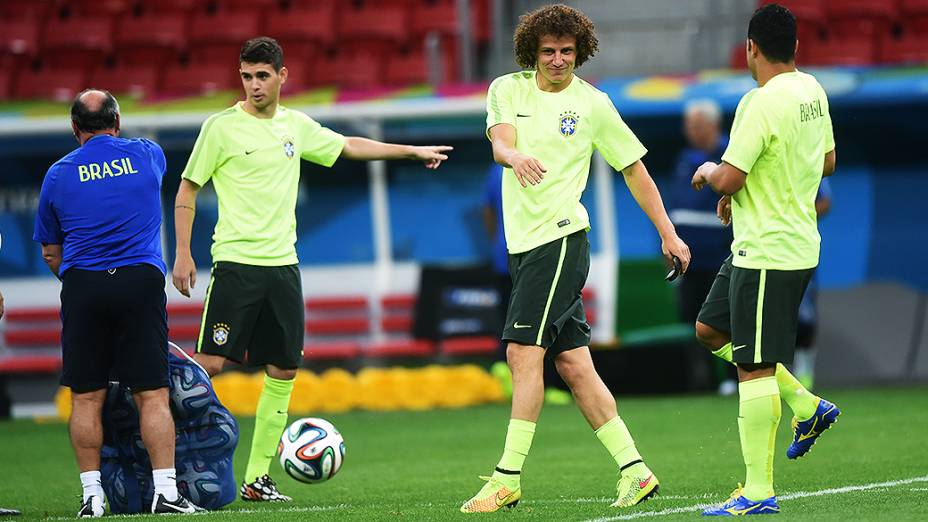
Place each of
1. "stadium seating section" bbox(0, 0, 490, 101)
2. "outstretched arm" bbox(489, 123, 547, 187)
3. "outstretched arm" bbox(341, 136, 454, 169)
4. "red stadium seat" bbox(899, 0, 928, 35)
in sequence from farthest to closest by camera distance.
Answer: "stadium seating section" bbox(0, 0, 490, 101) → "red stadium seat" bbox(899, 0, 928, 35) → "outstretched arm" bbox(341, 136, 454, 169) → "outstretched arm" bbox(489, 123, 547, 187)

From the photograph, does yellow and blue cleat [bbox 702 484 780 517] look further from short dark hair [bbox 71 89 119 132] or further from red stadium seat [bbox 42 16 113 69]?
red stadium seat [bbox 42 16 113 69]

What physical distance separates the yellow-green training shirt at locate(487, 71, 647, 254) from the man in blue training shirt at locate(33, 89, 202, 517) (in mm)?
1773

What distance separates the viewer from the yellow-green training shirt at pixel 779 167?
20.3 feet

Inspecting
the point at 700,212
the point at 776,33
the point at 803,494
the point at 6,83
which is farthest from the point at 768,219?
the point at 6,83

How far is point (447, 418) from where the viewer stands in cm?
1314

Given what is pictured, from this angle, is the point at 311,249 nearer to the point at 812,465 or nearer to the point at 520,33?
the point at 812,465

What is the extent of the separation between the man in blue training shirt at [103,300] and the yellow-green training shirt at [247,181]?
77 cm

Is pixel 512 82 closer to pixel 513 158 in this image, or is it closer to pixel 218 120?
pixel 513 158

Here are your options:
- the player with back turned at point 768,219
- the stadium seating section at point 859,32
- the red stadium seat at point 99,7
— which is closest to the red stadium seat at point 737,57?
the stadium seating section at point 859,32

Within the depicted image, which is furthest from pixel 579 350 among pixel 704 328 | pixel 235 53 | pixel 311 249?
pixel 235 53

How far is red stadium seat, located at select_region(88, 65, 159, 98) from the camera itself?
16641 millimetres

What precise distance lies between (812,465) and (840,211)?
6926mm

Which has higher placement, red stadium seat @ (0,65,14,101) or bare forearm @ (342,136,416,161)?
bare forearm @ (342,136,416,161)

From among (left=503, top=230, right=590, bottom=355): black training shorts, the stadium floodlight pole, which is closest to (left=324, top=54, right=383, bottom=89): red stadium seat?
the stadium floodlight pole
